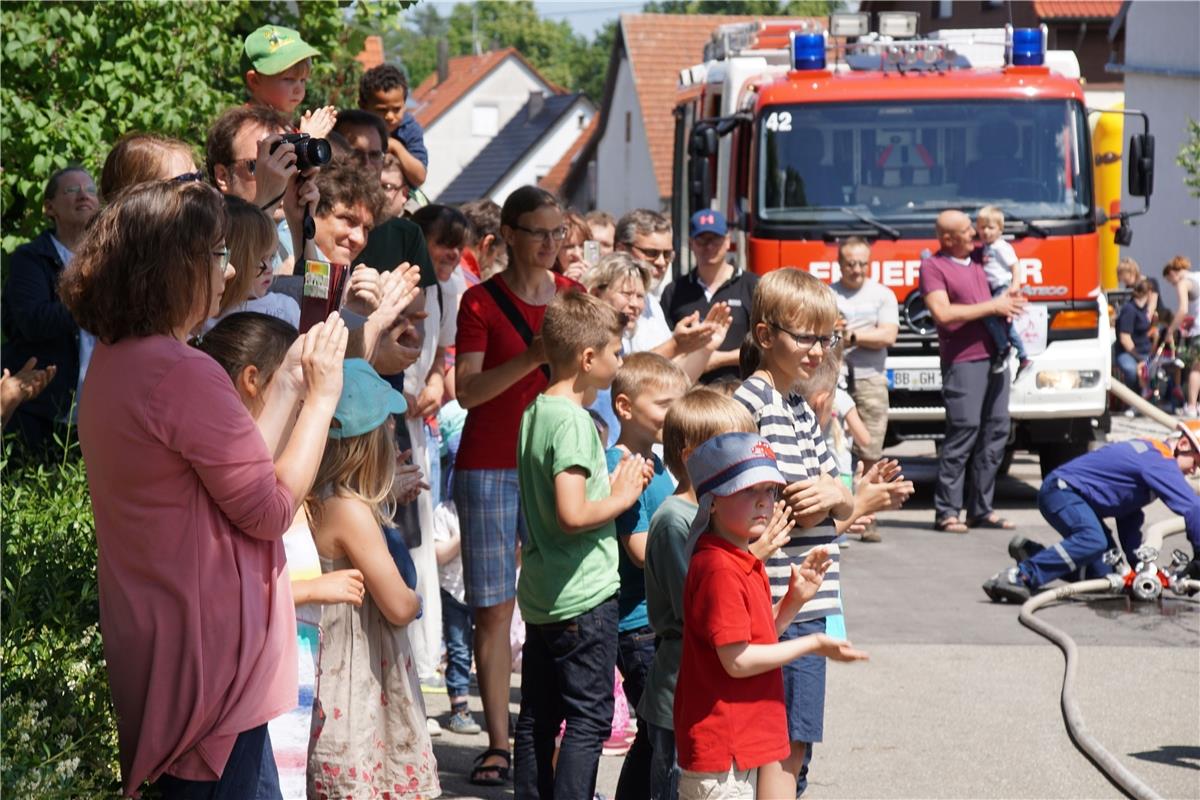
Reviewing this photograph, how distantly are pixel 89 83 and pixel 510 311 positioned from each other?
12.5 ft

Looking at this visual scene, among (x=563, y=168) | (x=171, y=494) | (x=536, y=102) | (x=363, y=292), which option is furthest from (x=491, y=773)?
(x=536, y=102)

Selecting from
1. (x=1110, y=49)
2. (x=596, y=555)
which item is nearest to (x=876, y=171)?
(x=596, y=555)

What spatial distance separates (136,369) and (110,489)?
0.85 ft

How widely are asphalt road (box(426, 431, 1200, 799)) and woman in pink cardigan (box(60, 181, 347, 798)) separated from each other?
8.99ft

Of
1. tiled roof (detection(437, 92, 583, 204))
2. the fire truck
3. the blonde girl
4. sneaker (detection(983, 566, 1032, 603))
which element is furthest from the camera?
tiled roof (detection(437, 92, 583, 204))

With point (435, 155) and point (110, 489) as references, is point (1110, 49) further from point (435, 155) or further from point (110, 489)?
point (435, 155)

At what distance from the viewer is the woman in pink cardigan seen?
11.2 ft

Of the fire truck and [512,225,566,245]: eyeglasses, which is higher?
[512,225,566,245]: eyeglasses

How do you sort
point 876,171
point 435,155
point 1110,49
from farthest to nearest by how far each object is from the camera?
point 435,155 → point 1110,49 → point 876,171

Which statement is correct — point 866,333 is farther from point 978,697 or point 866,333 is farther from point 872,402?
point 978,697

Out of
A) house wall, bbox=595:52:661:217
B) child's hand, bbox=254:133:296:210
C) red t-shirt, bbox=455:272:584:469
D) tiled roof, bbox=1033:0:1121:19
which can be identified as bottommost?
house wall, bbox=595:52:661:217

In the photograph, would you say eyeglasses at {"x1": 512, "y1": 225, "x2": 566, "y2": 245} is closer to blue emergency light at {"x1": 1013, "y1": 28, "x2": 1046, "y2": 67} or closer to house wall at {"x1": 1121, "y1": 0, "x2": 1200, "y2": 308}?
blue emergency light at {"x1": 1013, "y1": 28, "x2": 1046, "y2": 67}

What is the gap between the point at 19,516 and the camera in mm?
5680

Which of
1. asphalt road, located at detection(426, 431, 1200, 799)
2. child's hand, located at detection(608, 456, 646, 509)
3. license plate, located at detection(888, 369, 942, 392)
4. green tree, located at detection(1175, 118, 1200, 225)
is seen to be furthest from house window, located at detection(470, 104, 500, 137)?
child's hand, located at detection(608, 456, 646, 509)
